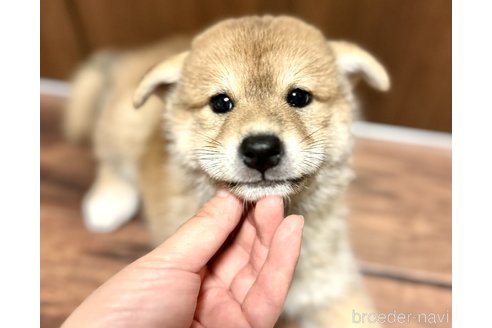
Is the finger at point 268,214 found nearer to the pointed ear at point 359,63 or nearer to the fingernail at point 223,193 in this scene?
the fingernail at point 223,193

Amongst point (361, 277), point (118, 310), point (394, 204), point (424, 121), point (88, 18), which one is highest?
point (88, 18)

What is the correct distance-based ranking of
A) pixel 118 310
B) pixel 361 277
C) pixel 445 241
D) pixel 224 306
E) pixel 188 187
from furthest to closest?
pixel 445 241, pixel 361 277, pixel 188 187, pixel 224 306, pixel 118 310

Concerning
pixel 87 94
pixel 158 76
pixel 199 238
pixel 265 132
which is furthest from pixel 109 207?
pixel 265 132

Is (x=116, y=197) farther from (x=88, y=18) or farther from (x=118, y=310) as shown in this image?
(x=118, y=310)

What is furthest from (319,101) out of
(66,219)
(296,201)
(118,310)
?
(66,219)

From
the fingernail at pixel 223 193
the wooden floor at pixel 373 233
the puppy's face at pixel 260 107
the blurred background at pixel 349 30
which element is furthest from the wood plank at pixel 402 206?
the fingernail at pixel 223 193

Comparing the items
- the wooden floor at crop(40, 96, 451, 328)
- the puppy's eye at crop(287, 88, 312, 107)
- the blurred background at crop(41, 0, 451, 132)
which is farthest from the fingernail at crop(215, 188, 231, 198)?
the blurred background at crop(41, 0, 451, 132)

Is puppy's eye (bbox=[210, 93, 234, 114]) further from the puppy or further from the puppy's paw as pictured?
the puppy's paw
